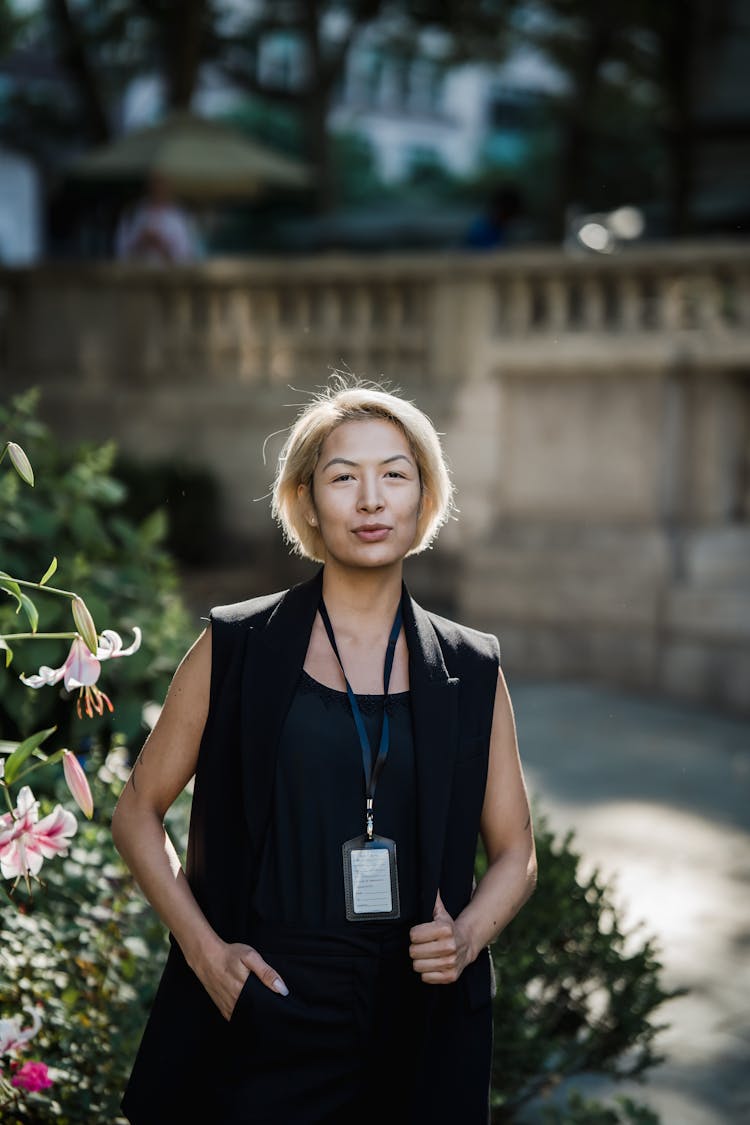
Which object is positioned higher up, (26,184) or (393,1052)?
(26,184)

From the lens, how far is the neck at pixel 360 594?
2.65 m

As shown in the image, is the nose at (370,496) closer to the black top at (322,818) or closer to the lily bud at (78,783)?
the black top at (322,818)

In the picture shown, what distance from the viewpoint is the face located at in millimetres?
2596

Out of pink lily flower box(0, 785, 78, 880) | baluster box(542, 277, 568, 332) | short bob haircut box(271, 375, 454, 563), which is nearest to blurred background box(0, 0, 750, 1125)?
baluster box(542, 277, 568, 332)

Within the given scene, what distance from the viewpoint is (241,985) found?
2.42m

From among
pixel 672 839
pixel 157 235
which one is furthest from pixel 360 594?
pixel 157 235

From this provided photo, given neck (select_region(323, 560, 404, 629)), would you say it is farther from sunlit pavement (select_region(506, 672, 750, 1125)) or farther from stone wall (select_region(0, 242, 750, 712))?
stone wall (select_region(0, 242, 750, 712))

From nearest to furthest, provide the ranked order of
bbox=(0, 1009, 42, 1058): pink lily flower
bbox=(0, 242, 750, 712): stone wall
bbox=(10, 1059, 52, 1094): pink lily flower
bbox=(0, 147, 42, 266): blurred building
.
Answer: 1. bbox=(0, 1009, 42, 1058): pink lily flower
2. bbox=(10, 1059, 52, 1094): pink lily flower
3. bbox=(0, 242, 750, 712): stone wall
4. bbox=(0, 147, 42, 266): blurred building

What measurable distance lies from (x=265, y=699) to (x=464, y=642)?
377mm

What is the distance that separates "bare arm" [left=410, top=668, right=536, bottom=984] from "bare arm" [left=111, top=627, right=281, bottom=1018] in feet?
1.30

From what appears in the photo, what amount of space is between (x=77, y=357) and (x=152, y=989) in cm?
878

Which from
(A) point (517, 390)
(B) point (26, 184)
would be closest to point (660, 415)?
(A) point (517, 390)

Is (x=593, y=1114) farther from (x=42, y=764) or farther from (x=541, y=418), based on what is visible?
(x=541, y=418)

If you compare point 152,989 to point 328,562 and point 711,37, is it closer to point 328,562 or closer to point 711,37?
point 328,562
